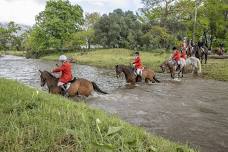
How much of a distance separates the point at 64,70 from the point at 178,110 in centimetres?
543

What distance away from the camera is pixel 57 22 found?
7381cm

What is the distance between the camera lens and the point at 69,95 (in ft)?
50.5

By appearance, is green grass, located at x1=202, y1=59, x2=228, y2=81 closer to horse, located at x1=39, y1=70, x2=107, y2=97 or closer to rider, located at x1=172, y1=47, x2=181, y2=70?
rider, located at x1=172, y1=47, x2=181, y2=70

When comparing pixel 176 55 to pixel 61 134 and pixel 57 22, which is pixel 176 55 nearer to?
pixel 61 134

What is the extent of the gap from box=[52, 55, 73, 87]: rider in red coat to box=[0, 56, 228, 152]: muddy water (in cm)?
149

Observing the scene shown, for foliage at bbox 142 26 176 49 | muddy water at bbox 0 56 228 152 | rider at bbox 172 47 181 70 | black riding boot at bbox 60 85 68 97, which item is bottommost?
muddy water at bbox 0 56 228 152

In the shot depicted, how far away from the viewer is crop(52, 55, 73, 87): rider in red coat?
1480cm

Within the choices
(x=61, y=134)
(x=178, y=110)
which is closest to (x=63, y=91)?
(x=178, y=110)

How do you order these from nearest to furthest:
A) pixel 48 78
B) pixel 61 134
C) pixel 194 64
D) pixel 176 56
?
1. pixel 61 134
2. pixel 48 78
3. pixel 176 56
4. pixel 194 64

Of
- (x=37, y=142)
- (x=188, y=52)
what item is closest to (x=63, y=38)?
(x=188, y=52)

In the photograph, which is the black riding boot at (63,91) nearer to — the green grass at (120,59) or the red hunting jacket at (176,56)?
the red hunting jacket at (176,56)

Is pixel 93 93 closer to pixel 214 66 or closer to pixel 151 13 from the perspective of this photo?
pixel 214 66

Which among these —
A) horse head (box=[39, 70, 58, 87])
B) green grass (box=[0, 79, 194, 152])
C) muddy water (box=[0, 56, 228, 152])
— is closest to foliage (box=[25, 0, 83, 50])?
muddy water (box=[0, 56, 228, 152])

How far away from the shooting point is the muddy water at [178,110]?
977cm
